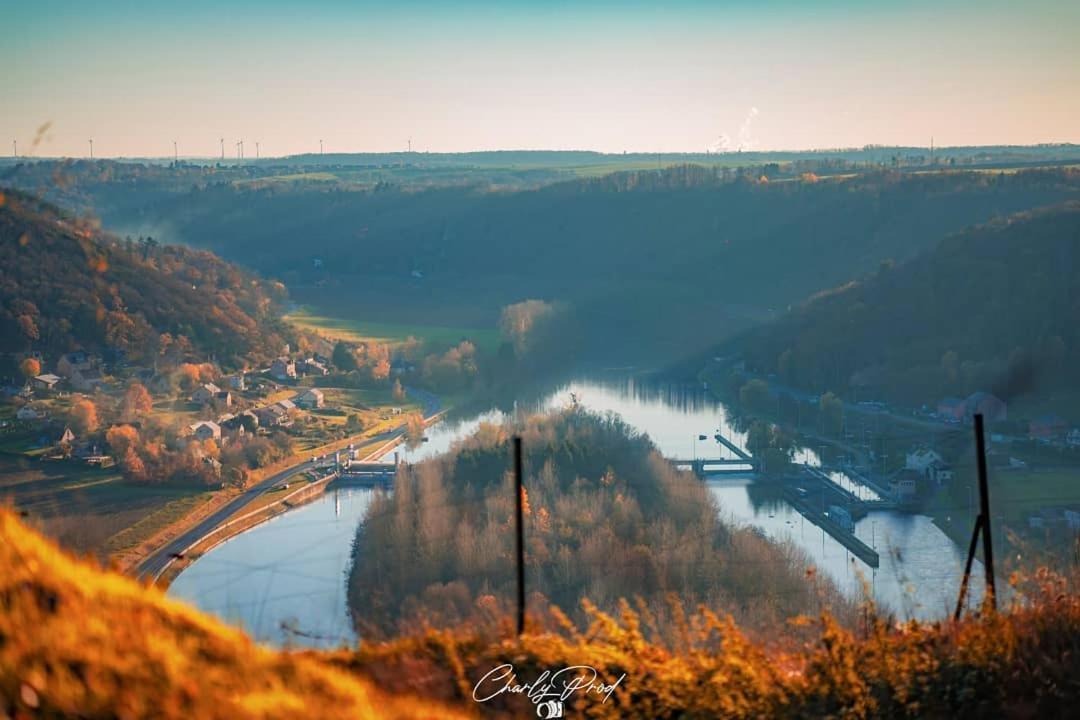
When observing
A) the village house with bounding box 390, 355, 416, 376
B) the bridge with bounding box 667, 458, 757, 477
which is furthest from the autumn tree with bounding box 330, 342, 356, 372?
the bridge with bounding box 667, 458, 757, 477

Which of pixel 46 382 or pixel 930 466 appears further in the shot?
pixel 46 382

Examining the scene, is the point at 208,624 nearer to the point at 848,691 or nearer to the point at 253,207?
the point at 848,691

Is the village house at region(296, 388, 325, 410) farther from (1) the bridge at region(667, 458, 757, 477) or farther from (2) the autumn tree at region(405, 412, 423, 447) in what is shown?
(1) the bridge at region(667, 458, 757, 477)

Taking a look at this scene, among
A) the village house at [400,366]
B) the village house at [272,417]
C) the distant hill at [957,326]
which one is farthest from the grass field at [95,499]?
the distant hill at [957,326]

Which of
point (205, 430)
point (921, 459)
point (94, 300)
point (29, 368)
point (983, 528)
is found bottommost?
point (921, 459)

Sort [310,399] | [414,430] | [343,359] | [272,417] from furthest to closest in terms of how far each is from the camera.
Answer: [343,359] → [310,399] → [414,430] → [272,417]

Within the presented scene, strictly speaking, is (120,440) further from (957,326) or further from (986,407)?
(957,326)
